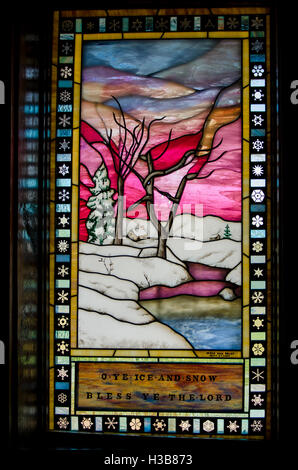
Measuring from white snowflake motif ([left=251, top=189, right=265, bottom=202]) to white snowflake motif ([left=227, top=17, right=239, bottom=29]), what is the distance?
1.81 ft

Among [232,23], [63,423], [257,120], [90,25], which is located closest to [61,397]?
[63,423]

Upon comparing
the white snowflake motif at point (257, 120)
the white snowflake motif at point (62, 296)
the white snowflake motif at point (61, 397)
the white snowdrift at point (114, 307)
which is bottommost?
the white snowflake motif at point (61, 397)

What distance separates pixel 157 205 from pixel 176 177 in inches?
4.4

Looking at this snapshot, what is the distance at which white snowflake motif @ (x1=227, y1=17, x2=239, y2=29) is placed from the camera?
1.45 m

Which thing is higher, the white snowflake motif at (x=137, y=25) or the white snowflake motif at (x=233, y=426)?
the white snowflake motif at (x=137, y=25)

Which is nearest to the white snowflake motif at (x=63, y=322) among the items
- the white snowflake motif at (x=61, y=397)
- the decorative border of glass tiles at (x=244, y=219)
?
the decorative border of glass tiles at (x=244, y=219)

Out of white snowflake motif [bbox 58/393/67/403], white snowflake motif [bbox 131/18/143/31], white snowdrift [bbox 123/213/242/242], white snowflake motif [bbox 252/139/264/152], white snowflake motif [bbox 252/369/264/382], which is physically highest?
white snowflake motif [bbox 131/18/143/31]

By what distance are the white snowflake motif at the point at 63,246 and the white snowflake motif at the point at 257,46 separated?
89 cm

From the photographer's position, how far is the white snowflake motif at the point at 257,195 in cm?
142

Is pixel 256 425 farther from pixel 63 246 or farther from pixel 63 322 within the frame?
pixel 63 246

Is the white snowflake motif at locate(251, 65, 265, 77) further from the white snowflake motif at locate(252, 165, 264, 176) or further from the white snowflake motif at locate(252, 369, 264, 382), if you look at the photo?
the white snowflake motif at locate(252, 369, 264, 382)

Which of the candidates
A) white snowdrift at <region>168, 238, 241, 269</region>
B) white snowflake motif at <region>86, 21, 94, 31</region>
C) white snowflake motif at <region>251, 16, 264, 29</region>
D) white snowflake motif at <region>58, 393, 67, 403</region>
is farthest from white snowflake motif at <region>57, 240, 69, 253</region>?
white snowflake motif at <region>251, 16, 264, 29</region>

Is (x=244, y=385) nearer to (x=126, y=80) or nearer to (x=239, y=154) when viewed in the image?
(x=239, y=154)

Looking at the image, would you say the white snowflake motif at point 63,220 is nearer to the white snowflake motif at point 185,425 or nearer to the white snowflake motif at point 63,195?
the white snowflake motif at point 63,195
